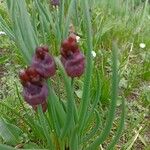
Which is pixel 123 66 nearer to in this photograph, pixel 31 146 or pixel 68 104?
pixel 31 146

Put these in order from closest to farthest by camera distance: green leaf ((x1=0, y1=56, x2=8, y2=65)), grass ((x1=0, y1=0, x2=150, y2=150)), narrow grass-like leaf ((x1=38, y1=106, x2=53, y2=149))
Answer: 1. narrow grass-like leaf ((x1=38, y1=106, x2=53, y2=149))
2. grass ((x1=0, y1=0, x2=150, y2=150))
3. green leaf ((x1=0, y1=56, x2=8, y2=65))

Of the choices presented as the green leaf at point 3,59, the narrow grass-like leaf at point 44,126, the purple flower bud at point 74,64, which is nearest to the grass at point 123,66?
the green leaf at point 3,59

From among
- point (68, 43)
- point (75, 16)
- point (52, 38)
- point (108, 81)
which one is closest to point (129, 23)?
point (75, 16)

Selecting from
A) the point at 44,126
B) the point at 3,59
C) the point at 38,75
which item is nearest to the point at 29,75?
the point at 38,75

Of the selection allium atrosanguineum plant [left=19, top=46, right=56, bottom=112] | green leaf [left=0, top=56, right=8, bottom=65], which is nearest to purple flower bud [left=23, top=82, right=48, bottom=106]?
allium atrosanguineum plant [left=19, top=46, right=56, bottom=112]

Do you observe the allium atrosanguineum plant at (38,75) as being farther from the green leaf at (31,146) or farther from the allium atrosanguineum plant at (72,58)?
the green leaf at (31,146)

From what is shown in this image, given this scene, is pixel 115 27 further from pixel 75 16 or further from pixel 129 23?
pixel 75 16

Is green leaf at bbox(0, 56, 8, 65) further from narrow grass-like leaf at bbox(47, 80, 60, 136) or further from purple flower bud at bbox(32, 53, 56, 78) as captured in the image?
purple flower bud at bbox(32, 53, 56, 78)

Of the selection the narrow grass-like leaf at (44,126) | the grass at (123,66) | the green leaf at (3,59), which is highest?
the narrow grass-like leaf at (44,126)
